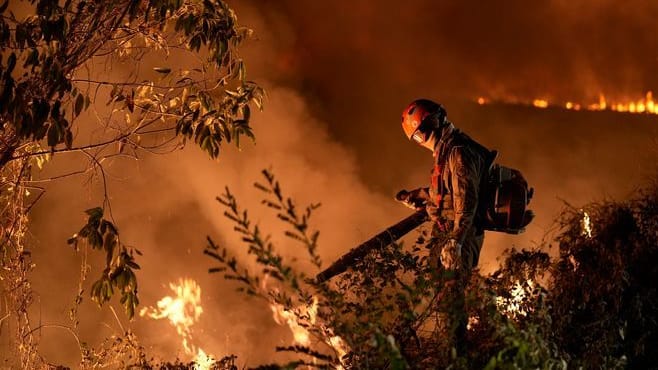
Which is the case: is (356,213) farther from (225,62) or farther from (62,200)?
(225,62)

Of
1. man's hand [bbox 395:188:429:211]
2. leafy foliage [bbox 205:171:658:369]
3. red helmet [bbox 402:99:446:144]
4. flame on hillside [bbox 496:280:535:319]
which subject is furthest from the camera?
man's hand [bbox 395:188:429:211]

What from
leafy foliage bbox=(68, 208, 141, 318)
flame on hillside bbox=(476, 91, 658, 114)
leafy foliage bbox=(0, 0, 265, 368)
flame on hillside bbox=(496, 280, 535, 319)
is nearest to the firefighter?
flame on hillside bbox=(496, 280, 535, 319)

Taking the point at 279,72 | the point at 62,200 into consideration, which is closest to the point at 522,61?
the point at 279,72

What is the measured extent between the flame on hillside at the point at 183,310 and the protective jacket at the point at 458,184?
6545 millimetres

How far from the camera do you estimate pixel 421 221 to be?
19.9 feet

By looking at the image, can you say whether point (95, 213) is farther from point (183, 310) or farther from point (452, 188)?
point (183, 310)

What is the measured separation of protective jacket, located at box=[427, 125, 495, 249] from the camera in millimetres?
5430

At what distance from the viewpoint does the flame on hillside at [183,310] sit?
11.8 metres

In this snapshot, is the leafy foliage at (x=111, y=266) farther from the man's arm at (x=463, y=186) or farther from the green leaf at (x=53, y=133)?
the man's arm at (x=463, y=186)

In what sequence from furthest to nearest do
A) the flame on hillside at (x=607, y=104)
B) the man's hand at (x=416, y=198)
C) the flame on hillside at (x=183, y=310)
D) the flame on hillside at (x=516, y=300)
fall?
the flame on hillside at (x=607, y=104) < the flame on hillside at (x=183, y=310) < the man's hand at (x=416, y=198) < the flame on hillside at (x=516, y=300)

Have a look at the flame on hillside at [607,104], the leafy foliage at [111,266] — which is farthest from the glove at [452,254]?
the flame on hillside at [607,104]

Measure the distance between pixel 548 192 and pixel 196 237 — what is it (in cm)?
626

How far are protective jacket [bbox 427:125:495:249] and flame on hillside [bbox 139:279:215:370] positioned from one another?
655 centimetres

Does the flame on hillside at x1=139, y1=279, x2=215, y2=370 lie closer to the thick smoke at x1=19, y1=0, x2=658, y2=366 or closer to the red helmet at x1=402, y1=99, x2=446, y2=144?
the thick smoke at x1=19, y1=0, x2=658, y2=366
